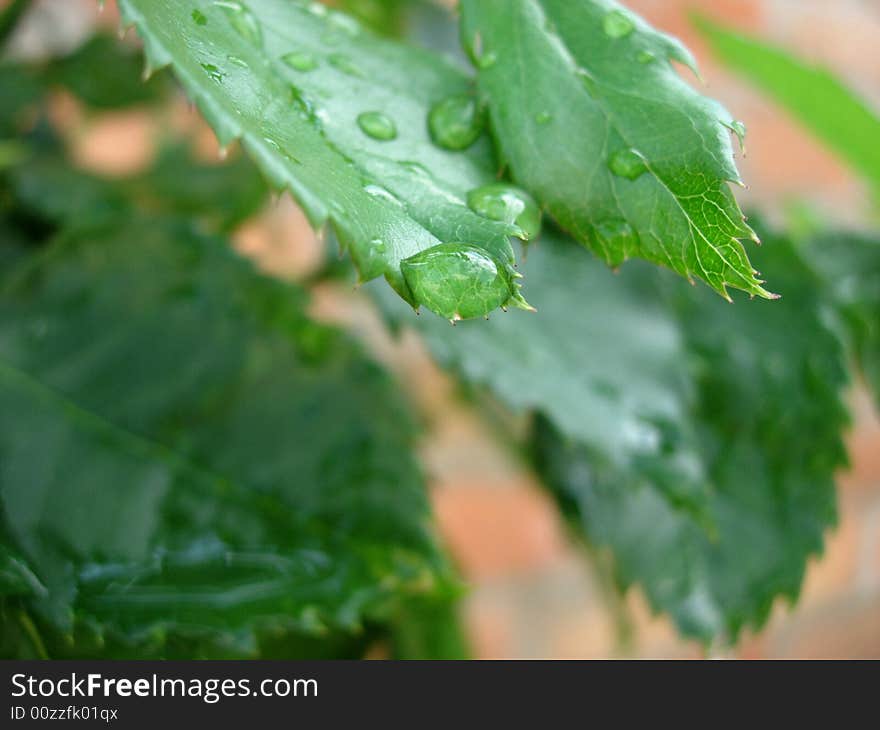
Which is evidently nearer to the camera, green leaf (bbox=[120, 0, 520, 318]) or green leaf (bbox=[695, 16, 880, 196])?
green leaf (bbox=[120, 0, 520, 318])

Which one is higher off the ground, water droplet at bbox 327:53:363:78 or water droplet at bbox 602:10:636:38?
water droplet at bbox 602:10:636:38

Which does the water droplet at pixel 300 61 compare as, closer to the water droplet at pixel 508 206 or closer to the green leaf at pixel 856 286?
the water droplet at pixel 508 206

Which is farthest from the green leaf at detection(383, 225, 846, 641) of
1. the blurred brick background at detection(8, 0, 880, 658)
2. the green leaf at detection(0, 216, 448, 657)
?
the blurred brick background at detection(8, 0, 880, 658)

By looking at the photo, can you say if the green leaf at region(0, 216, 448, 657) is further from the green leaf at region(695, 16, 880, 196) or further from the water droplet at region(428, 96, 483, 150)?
the green leaf at region(695, 16, 880, 196)

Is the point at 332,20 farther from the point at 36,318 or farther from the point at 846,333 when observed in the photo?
the point at 846,333

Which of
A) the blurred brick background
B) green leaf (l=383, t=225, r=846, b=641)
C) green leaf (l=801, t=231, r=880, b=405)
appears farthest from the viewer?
the blurred brick background

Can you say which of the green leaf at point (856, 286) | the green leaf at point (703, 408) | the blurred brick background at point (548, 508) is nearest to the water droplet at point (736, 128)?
the green leaf at point (703, 408)

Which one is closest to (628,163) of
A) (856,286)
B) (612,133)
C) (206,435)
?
(612,133)

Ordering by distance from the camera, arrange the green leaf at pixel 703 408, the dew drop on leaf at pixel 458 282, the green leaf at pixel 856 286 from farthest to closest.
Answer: the green leaf at pixel 856 286, the green leaf at pixel 703 408, the dew drop on leaf at pixel 458 282
